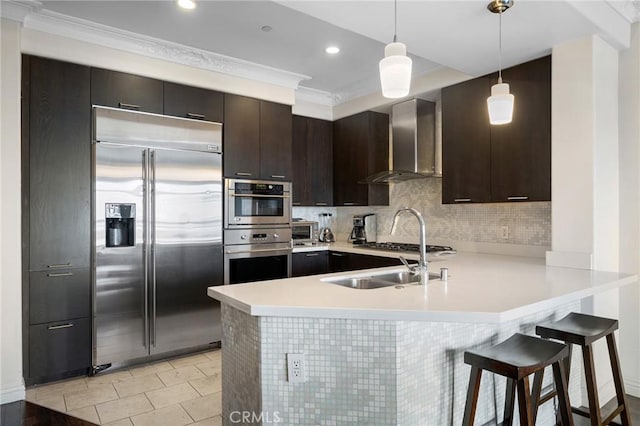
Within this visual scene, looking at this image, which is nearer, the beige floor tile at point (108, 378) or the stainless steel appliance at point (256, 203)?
the beige floor tile at point (108, 378)

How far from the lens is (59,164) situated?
281 centimetres

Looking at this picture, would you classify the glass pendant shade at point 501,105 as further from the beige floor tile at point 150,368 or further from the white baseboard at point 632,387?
the beige floor tile at point 150,368

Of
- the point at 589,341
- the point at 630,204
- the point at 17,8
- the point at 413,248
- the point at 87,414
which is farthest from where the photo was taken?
the point at 413,248

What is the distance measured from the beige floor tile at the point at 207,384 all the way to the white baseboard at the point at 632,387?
2.75 m

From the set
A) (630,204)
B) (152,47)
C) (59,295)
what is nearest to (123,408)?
(59,295)

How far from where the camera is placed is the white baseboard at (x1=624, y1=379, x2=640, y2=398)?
2.59 metres

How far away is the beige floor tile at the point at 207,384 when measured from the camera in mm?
2701

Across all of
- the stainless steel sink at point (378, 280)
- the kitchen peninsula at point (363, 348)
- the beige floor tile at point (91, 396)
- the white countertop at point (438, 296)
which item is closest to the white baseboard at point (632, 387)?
the white countertop at point (438, 296)

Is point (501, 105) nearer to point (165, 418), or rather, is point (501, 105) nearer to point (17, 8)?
point (165, 418)

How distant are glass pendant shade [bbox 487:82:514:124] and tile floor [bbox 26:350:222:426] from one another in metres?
2.33

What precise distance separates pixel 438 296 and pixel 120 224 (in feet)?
8.20

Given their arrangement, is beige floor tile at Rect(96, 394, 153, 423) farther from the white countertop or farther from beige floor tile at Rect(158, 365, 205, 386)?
the white countertop

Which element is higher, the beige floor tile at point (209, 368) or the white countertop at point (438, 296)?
the white countertop at point (438, 296)

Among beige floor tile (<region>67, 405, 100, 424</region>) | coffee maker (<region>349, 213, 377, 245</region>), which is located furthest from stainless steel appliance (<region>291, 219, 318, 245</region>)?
beige floor tile (<region>67, 405, 100, 424</region>)
